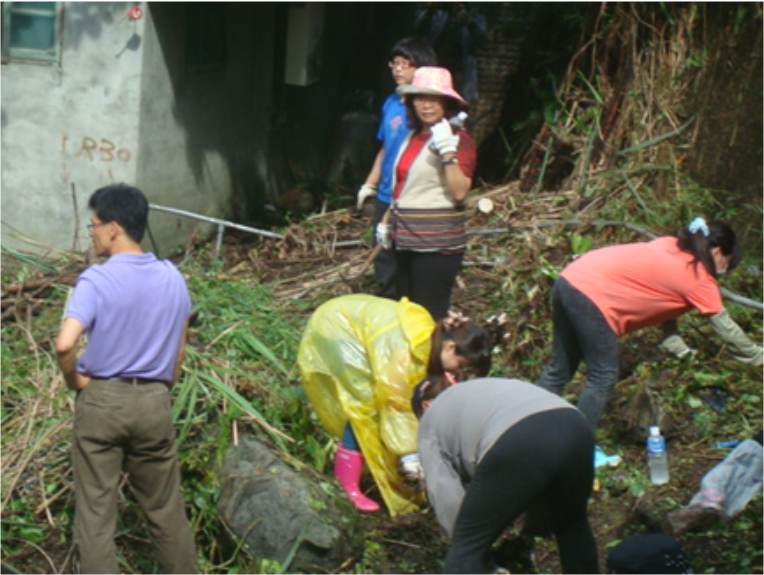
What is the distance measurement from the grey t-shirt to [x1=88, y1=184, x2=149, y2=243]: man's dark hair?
55.1 inches

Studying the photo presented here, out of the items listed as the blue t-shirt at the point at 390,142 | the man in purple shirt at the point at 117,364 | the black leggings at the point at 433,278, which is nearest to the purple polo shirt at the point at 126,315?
the man in purple shirt at the point at 117,364

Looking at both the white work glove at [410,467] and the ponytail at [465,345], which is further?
the white work glove at [410,467]

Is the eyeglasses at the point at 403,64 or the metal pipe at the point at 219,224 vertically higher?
the eyeglasses at the point at 403,64

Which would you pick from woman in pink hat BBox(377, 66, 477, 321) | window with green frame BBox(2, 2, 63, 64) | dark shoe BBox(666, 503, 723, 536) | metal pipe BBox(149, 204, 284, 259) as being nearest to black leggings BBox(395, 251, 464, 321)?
woman in pink hat BBox(377, 66, 477, 321)

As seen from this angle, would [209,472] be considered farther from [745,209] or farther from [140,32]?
[745,209]

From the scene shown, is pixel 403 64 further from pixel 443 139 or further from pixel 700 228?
pixel 700 228

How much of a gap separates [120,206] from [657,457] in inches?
120

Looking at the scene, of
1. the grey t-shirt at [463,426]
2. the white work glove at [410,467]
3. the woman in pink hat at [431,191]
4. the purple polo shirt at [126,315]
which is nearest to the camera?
the grey t-shirt at [463,426]

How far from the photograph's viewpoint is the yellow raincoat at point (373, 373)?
5.47 m

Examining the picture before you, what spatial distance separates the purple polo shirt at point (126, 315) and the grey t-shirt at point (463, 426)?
43.8 inches

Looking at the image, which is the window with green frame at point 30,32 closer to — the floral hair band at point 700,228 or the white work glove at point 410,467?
the white work glove at point 410,467

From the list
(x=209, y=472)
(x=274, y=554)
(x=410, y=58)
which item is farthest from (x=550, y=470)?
(x=410, y=58)

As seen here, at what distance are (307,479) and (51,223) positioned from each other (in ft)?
12.5

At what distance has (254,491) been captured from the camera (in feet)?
17.7
